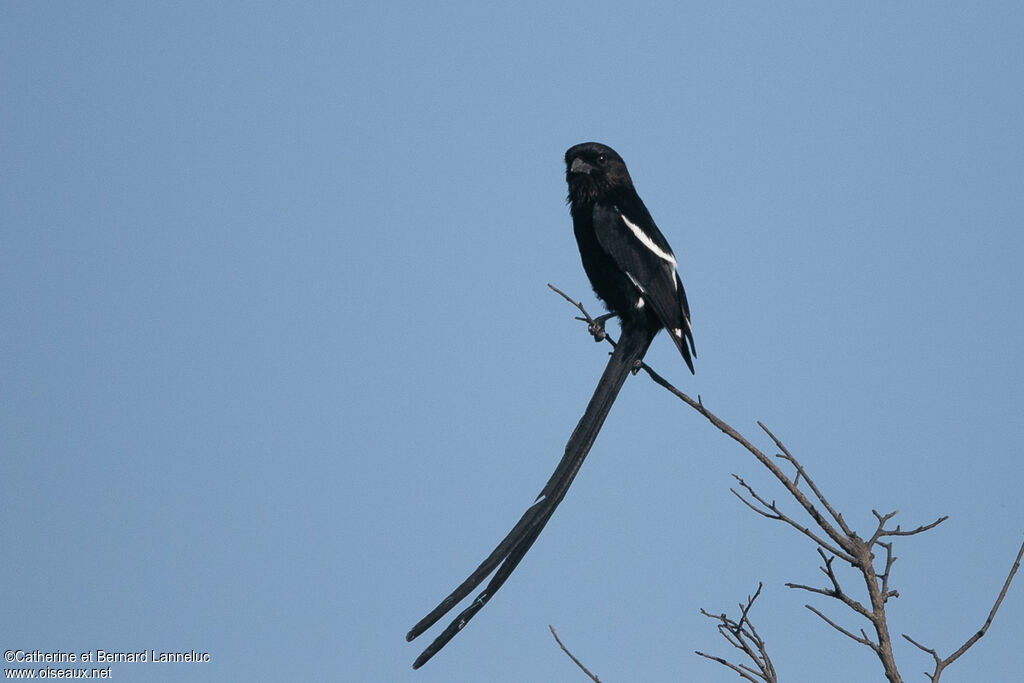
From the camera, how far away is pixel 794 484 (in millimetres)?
2742

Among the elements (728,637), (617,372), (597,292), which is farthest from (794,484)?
(597,292)

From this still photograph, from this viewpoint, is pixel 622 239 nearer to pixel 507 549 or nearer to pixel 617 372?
pixel 617 372

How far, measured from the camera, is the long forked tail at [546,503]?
9.18 ft

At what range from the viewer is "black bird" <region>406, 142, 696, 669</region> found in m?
3.58

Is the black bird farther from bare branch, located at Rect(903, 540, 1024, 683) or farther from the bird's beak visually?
bare branch, located at Rect(903, 540, 1024, 683)

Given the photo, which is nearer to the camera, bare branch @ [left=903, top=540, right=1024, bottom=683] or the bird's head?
bare branch @ [left=903, top=540, right=1024, bottom=683]

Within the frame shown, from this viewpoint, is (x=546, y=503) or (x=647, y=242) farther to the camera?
(x=647, y=242)

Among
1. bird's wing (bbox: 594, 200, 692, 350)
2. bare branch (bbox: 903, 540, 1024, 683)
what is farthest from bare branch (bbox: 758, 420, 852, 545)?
bird's wing (bbox: 594, 200, 692, 350)

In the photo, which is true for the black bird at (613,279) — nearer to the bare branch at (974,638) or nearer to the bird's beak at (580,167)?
the bird's beak at (580,167)

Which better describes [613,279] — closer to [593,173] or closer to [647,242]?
[647,242]

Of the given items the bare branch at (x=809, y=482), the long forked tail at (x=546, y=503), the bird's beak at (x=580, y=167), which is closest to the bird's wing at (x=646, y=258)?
the long forked tail at (x=546, y=503)

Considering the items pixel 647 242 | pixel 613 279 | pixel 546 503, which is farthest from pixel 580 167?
pixel 546 503

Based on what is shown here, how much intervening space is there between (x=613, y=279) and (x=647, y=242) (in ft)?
0.82

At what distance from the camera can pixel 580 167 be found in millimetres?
5277
